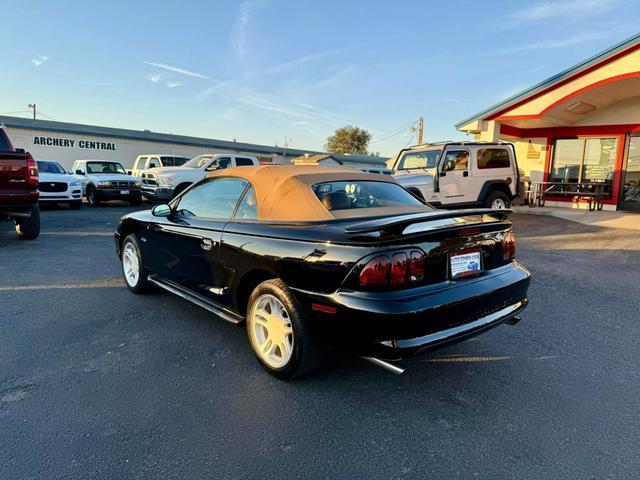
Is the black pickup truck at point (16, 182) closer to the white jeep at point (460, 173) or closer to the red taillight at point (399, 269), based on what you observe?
the red taillight at point (399, 269)

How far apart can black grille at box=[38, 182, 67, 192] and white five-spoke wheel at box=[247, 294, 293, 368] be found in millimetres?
13757

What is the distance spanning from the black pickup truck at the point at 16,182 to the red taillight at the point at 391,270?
7409 millimetres

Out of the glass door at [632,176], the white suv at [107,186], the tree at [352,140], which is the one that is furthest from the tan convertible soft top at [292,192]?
the tree at [352,140]

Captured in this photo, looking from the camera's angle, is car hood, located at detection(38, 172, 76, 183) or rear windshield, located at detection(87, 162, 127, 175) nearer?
car hood, located at detection(38, 172, 76, 183)

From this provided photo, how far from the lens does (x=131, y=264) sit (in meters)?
5.25

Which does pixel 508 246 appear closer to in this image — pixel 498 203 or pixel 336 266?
pixel 336 266

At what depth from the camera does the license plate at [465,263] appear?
2945mm

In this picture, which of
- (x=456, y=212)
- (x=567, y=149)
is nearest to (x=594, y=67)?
(x=567, y=149)

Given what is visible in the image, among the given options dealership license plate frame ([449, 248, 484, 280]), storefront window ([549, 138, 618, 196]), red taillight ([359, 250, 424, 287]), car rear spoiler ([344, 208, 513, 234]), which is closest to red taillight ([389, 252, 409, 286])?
red taillight ([359, 250, 424, 287])

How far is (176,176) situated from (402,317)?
45.8 feet

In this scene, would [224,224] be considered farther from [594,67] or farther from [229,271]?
[594,67]

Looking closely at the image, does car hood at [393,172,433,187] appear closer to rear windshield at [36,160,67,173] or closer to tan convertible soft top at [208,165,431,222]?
tan convertible soft top at [208,165,431,222]

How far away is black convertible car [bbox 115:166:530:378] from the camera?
2660mm

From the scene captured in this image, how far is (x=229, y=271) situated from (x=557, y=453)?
99.0 inches
